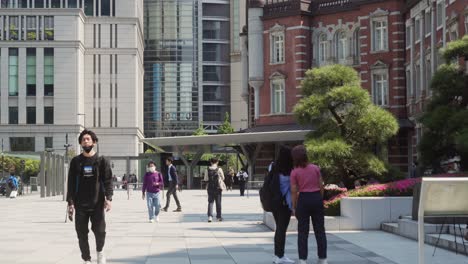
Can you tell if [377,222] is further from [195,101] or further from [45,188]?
[195,101]

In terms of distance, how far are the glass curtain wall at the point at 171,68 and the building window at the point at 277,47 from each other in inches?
2681

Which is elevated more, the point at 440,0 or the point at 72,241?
the point at 440,0

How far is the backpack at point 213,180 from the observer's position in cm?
2208

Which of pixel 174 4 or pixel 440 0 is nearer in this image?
pixel 440 0

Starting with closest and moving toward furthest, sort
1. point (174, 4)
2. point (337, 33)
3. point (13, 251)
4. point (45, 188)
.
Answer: point (13, 251)
point (45, 188)
point (337, 33)
point (174, 4)

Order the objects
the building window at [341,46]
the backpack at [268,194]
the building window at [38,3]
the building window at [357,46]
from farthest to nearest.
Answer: the building window at [38,3], the building window at [341,46], the building window at [357,46], the backpack at [268,194]

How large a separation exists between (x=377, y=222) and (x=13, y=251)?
802cm

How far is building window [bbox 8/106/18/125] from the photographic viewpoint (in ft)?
329

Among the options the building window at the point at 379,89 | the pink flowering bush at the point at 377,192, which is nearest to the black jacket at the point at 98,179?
the pink flowering bush at the point at 377,192

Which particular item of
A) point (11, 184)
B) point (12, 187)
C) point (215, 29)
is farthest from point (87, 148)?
point (215, 29)

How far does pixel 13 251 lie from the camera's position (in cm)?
1430

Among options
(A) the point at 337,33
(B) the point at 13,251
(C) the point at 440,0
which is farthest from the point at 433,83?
(A) the point at 337,33

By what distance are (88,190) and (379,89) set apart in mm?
43776

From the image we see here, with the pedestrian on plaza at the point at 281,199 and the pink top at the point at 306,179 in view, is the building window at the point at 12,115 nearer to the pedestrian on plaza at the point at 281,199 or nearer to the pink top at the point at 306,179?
the pedestrian on plaza at the point at 281,199
